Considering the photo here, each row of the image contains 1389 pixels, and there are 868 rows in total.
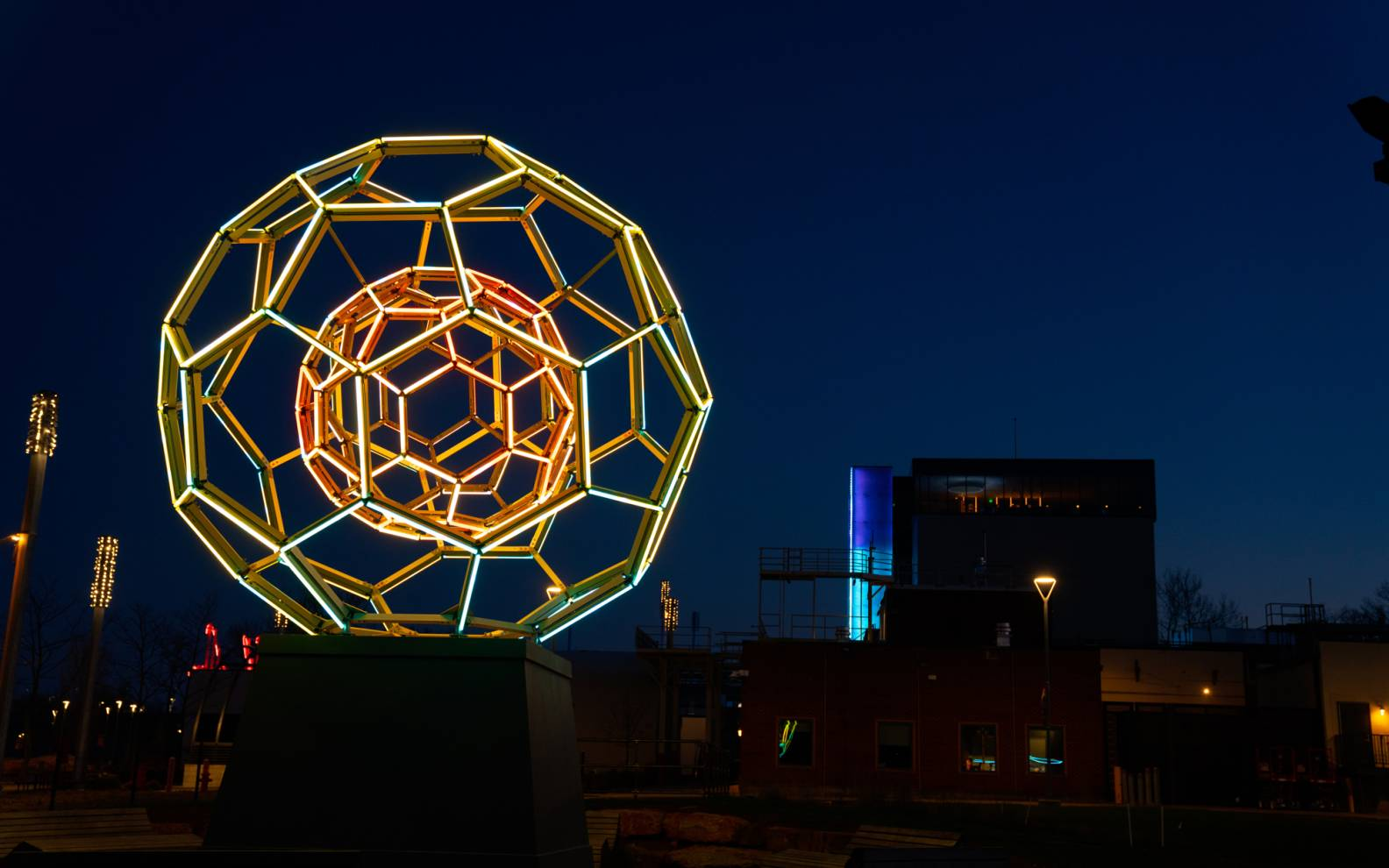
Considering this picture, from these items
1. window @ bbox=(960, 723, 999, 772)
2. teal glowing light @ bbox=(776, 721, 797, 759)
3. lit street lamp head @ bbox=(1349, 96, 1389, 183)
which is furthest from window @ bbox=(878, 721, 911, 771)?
lit street lamp head @ bbox=(1349, 96, 1389, 183)

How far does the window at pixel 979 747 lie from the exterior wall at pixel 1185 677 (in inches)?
280

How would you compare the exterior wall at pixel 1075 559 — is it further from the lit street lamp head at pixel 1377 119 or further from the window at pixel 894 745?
the lit street lamp head at pixel 1377 119

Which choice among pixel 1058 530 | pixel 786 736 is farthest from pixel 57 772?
pixel 1058 530

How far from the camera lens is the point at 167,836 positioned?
18.8 m

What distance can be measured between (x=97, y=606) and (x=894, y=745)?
25.1 metres

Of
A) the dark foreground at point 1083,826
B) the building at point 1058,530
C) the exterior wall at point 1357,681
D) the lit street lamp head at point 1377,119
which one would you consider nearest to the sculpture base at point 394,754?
the lit street lamp head at point 1377,119

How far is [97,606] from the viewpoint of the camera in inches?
1522

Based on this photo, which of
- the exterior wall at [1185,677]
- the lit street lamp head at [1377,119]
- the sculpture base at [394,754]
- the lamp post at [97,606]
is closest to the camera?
the lit street lamp head at [1377,119]

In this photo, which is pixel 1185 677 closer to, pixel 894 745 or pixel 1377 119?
pixel 894 745

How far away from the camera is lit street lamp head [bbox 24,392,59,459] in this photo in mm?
25641

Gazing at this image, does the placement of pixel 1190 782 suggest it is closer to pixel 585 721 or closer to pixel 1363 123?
pixel 585 721

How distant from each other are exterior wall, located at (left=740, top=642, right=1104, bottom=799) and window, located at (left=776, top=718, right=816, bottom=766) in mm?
127

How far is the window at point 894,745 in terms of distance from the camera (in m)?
38.9

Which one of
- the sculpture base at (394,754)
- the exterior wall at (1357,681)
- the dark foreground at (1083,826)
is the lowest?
the dark foreground at (1083,826)
